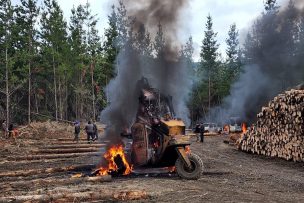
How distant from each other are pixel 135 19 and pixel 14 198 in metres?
10.7

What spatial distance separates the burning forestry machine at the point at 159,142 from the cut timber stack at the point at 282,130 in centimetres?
769

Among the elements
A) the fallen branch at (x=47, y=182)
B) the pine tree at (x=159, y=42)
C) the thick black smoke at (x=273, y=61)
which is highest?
the thick black smoke at (x=273, y=61)

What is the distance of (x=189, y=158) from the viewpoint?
11828 millimetres

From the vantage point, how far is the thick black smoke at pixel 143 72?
14.1 metres

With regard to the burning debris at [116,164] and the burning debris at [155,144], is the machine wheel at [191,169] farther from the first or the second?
the burning debris at [116,164]

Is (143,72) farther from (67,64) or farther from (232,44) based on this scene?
(232,44)

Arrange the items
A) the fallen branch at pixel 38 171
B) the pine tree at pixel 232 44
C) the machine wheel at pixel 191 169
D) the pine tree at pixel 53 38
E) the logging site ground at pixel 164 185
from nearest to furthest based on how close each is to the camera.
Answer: the logging site ground at pixel 164 185, the machine wheel at pixel 191 169, the fallen branch at pixel 38 171, the pine tree at pixel 53 38, the pine tree at pixel 232 44

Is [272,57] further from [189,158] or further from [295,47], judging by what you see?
[189,158]

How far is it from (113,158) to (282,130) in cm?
1013

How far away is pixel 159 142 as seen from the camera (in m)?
12.4

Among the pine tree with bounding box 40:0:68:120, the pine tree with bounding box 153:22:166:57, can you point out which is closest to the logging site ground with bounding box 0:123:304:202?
the pine tree with bounding box 153:22:166:57

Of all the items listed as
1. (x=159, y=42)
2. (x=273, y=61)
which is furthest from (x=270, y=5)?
(x=159, y=42)

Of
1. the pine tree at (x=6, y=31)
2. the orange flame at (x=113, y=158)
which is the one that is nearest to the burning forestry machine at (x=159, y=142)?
the orange flame at (x=113, y=158)

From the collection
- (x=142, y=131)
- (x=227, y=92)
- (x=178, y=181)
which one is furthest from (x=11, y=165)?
(x=227, y=92)
